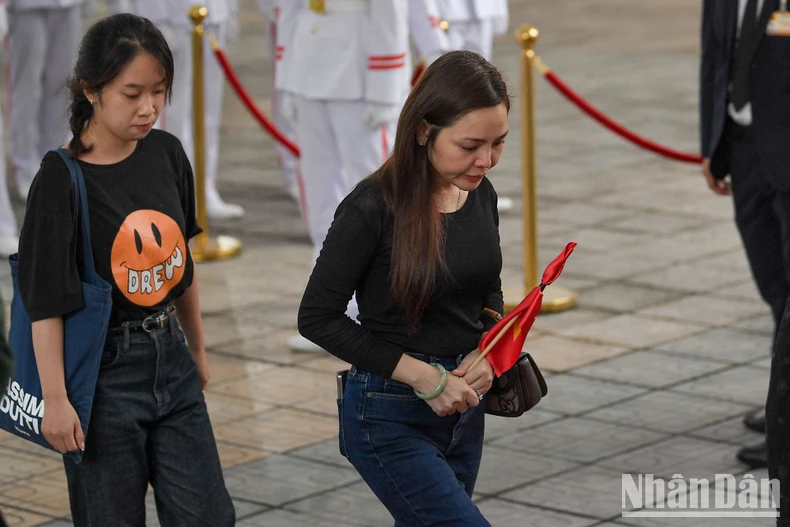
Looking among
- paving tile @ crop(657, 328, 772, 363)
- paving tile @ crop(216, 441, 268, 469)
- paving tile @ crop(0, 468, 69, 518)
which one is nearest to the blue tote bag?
paving tile @ crop(0, 468, 69, 518)

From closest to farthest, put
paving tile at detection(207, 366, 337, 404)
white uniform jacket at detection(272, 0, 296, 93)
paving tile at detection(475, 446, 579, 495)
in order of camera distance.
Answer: paving tile at detection(475, 446, 579, 495) → paving tile at detection(207, 366, 337, 404) → white uniform jacket at detection(272, 0, 296, 93)

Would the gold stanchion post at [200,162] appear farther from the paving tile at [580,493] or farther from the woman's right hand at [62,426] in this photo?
the woman's right hand at [62,426]

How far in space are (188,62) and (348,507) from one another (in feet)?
15.8

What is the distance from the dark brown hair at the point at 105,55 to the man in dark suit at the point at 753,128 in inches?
88.5

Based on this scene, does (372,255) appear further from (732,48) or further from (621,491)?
(732,48)

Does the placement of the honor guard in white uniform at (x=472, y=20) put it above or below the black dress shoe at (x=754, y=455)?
above

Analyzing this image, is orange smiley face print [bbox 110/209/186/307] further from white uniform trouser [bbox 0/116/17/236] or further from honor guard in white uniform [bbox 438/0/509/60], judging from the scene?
honor guard in white uniform [bbox 438/0/509/60]

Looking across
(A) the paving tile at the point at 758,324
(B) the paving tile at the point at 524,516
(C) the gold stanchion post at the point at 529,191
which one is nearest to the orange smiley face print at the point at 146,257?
(B) the paving tile at the point at 524,516

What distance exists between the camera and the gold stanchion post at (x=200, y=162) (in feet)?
26.2

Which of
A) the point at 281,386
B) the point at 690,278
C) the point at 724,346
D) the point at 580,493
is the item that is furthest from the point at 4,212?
the point at 580,493

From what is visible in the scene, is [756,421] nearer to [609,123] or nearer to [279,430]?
[279,430]

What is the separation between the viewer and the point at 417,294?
3127 mm

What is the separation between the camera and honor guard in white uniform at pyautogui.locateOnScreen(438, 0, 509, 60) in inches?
349

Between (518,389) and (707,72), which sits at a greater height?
(707,72)
